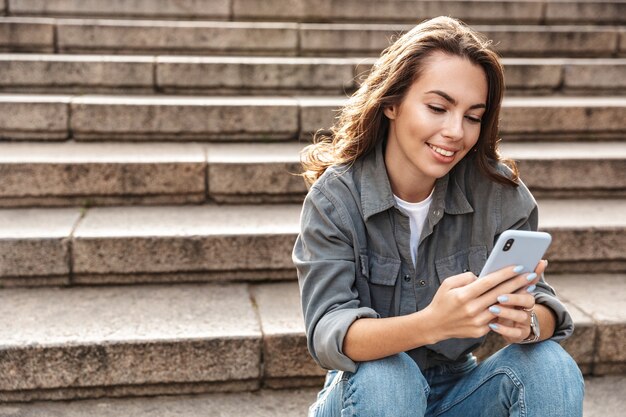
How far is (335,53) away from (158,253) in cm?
235

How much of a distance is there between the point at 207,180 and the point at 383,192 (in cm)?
161

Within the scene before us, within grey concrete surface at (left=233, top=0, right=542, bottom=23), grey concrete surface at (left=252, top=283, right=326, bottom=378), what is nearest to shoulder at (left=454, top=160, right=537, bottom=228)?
grey concrete surface at (left=252, top=283, right=326, bottom=378)

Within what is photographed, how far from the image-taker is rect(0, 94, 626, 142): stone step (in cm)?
385

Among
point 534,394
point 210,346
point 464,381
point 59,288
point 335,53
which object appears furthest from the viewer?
point 335,53

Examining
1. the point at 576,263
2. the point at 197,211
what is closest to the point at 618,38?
the point at 576,263

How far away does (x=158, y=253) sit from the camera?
309cm

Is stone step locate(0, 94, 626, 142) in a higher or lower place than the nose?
lower

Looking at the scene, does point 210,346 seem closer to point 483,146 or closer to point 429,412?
point 429,412

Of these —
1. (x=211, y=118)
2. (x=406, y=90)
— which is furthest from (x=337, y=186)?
(x=211, y=118)

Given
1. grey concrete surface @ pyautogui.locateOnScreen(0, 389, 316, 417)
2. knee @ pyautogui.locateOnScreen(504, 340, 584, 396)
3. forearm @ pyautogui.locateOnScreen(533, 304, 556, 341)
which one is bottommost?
grey concrete surface @ pyautogui.locateOnScreen(0, 389, 316, 417)

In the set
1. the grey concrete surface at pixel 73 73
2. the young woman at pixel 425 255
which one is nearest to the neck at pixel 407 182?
the young woman at pixel 425 255

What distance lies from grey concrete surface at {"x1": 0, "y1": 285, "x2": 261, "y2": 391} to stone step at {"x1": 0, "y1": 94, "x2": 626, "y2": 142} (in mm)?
1229

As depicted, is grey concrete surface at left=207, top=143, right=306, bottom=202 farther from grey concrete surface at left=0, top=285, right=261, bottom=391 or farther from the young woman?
the young woman

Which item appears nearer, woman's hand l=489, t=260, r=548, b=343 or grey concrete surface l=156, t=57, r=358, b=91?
woman's hand l=489, t=260, r=548, b=343
